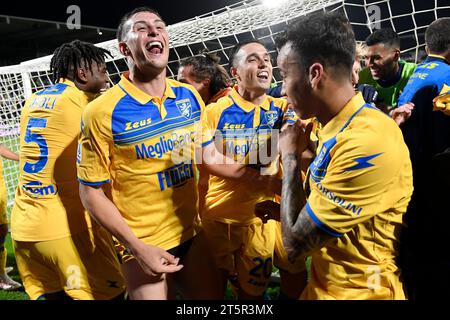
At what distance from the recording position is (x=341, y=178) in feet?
4.94

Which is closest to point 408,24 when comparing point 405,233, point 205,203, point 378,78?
point 378,78

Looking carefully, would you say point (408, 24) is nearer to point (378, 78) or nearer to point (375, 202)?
point (378, 78)

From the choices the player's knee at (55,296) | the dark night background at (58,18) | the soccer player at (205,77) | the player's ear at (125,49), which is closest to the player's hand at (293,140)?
the player's ear at (125,49)

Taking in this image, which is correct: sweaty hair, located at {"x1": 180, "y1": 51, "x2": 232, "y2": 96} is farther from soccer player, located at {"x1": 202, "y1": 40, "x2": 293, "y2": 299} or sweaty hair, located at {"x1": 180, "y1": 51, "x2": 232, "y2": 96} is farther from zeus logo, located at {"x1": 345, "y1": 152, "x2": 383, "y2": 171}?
zeus logo, located at {"x1": 345, "y1": 152, "x2": 383, "y2": 171}

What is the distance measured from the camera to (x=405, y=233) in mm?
1699

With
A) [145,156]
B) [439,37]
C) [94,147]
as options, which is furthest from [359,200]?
[439,37]

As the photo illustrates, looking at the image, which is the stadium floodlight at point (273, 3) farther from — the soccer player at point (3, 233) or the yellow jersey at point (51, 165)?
the yellow jersey at point (51, 165)

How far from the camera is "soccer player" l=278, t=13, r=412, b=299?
1499 millimetres

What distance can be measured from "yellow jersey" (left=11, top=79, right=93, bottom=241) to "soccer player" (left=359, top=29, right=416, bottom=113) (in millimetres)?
2393

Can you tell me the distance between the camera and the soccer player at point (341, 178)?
1499 millimetres

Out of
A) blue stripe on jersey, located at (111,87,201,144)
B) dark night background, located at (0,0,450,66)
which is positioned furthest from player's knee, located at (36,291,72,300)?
dark night background, located at (0,0,450,66)

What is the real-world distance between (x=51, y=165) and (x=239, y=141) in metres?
1.12

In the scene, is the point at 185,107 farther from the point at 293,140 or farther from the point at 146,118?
the point at 293,140

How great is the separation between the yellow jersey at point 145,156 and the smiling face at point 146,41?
0.44 feet
